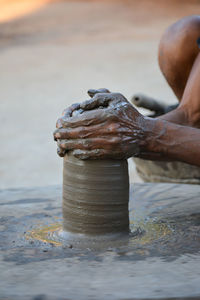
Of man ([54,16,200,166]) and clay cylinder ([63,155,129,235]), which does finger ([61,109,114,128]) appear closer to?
man ([54,16,200,166])

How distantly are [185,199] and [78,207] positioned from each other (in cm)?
63

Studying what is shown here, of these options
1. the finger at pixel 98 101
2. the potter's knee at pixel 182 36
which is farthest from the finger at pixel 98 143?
the potter's knee at pixel 182 36

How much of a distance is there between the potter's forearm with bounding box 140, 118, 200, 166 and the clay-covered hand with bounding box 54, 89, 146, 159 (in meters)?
0.05

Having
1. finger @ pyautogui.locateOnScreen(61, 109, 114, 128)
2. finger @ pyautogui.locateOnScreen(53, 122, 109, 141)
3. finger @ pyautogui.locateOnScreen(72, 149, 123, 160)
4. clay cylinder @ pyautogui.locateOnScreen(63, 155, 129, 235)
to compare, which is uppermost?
finger @ pyautogui.locateOnScreen(61, 109, 114, 128)

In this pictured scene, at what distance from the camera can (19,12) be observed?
13008 mm

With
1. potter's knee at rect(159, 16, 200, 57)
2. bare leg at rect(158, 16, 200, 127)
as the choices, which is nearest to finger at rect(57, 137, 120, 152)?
bare leg at rect(158, 16, 200, 127)

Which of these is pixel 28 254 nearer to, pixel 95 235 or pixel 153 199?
pixel 95 235

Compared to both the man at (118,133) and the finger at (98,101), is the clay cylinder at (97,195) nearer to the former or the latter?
the man at (118,133)

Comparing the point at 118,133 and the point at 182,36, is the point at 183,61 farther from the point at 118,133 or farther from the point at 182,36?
the point at 118,133

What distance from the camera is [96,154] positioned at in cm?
153

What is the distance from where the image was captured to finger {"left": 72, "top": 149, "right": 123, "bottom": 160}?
1528 mm

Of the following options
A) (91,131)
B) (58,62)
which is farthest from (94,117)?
(58,62)

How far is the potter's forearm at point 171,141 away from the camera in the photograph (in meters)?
1.64

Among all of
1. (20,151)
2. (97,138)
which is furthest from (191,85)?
(20,151)
